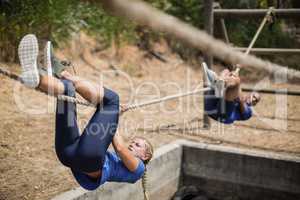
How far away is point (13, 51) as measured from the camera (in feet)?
25.9

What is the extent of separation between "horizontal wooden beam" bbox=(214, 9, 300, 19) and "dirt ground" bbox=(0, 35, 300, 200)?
108cm

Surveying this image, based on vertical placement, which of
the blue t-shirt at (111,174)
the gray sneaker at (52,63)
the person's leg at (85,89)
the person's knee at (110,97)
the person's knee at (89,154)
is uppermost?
the gray sneaker at (52,63)

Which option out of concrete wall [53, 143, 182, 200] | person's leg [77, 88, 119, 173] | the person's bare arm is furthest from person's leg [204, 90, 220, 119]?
person's leg [77, 88, 119, 173]

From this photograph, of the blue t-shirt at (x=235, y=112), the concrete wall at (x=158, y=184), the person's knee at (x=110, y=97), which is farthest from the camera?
the blue t-shirt at (x=235, y=112)

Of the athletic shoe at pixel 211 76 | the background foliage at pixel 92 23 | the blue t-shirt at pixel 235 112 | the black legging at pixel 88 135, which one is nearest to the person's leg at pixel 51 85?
the black legging at pixel 88 135

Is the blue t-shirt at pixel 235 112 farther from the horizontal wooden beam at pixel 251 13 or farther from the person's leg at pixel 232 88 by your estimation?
the horizontal wooden beam at pixel 251 13

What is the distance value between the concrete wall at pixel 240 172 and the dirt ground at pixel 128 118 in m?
0.77

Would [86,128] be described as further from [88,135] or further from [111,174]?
[111,174]

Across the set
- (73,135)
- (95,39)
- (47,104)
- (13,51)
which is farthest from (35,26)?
(73,135)

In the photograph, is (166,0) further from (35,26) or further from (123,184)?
(123,184)

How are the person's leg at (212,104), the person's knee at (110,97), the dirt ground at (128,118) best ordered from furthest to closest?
the person's leg at (212,104) → the dirt ground at (128,118) → the person's knee at (110,97)

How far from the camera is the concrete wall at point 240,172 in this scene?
5.12 meters

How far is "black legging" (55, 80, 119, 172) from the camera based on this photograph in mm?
3279

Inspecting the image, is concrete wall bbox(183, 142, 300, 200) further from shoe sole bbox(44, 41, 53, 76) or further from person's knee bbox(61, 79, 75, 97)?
shoe sole bbox(44, 41, 53, 76)
